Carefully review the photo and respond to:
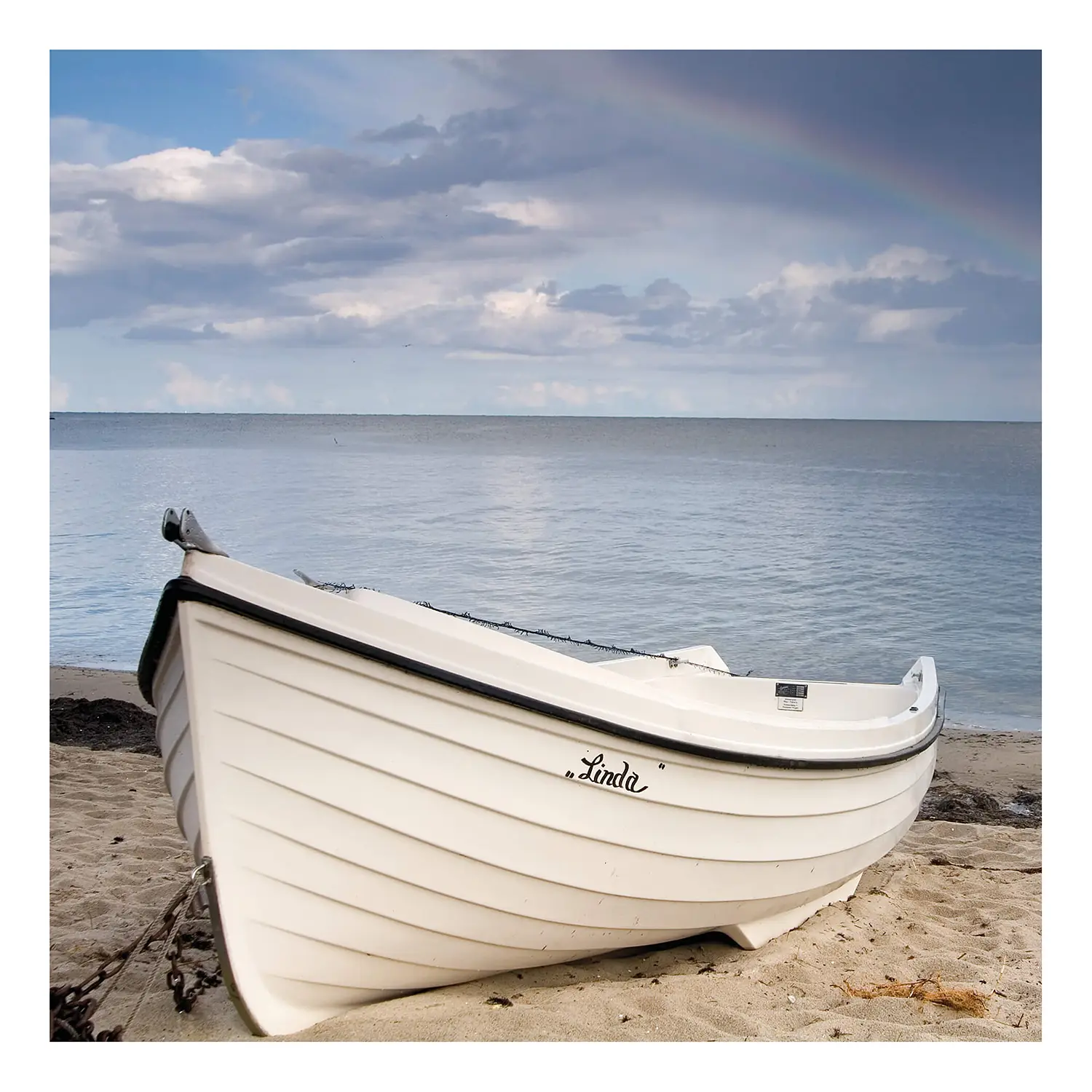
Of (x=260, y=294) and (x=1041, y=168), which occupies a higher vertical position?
(x=260, y=294)

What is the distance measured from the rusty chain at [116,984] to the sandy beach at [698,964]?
0.15 ft

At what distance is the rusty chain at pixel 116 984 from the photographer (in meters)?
2.19

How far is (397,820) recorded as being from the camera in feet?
7.22

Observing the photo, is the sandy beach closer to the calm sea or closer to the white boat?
the white boat

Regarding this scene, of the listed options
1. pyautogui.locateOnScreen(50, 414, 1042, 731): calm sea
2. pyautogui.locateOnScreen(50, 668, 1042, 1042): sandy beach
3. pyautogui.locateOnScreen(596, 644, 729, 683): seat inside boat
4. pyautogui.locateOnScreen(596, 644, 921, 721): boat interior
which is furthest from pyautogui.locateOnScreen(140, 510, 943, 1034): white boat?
pyautogui.locateOnScreen(50, 414, 1042, 731): calm sea

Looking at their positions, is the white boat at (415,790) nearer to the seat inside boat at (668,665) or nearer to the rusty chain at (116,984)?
the rusty chain at (116,984)

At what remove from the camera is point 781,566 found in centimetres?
1087

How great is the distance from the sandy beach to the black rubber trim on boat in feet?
2.09

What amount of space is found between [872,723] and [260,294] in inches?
646

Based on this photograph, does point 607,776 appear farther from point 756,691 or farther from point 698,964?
point 756,691

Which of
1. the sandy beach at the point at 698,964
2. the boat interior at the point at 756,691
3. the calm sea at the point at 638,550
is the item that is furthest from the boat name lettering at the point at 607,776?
the calm sea at the point at 638,550
